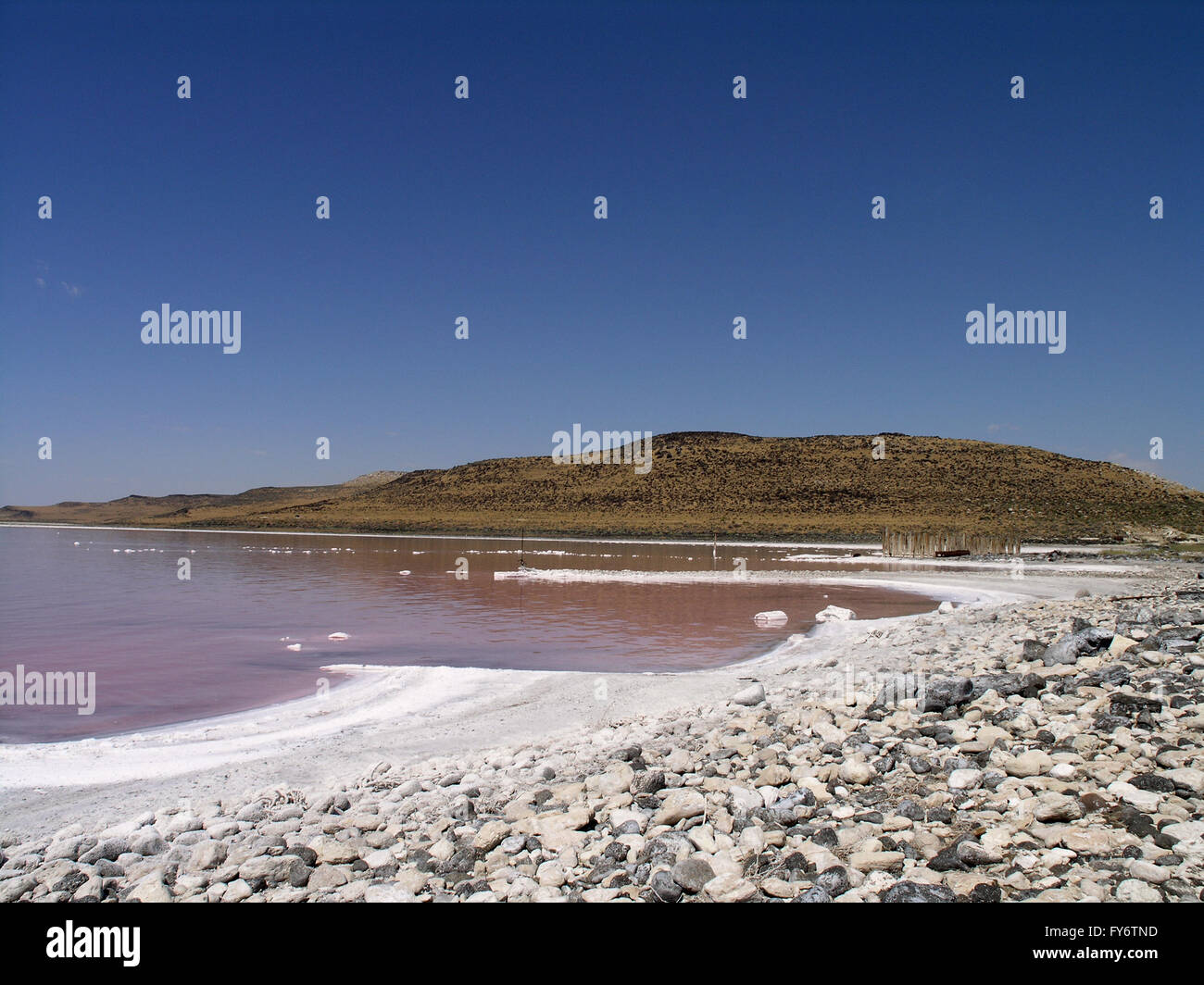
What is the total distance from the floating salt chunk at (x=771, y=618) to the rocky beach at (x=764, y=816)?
10.7 meters

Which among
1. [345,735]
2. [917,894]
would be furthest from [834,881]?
[345,735]

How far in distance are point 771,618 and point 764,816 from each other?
47.1ft

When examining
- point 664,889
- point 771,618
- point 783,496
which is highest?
point 783,496

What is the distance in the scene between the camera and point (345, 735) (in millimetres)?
8508

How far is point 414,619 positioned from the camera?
19.5 m

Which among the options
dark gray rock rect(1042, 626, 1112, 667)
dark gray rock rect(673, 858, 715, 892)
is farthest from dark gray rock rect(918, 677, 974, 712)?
dark gray rock rect(673, 858, 715, 892)

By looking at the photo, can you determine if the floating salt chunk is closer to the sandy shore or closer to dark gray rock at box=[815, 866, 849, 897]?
the sandy shore

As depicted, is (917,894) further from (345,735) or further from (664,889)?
(345,735)

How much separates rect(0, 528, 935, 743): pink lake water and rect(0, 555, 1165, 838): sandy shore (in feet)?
3.43

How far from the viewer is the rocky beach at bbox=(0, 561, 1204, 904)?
403cm
